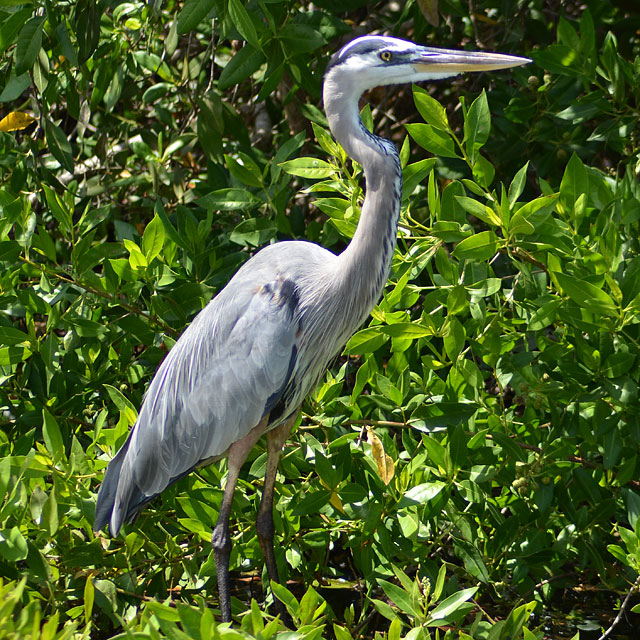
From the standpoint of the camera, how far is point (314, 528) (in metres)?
3.19

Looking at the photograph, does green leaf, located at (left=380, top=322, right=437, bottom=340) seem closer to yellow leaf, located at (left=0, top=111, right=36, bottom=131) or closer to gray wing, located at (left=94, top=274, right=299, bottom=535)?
gray wing, located at (left=94, top=274, right=299, bottom=535)

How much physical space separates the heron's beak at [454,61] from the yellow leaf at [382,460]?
1.17m

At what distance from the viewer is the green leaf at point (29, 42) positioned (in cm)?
309

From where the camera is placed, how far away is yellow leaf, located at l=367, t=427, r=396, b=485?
2.69 meters

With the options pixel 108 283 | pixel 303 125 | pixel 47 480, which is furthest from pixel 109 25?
pixel 47 480

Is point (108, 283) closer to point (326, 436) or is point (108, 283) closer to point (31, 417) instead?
point (31, 417)

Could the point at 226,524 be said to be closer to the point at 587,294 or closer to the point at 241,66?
the point at 587,294

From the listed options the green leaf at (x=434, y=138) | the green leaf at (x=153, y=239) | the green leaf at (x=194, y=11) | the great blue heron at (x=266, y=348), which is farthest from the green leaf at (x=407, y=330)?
the green leaf at (x=194, y=11)

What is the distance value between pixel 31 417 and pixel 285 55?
1.65m

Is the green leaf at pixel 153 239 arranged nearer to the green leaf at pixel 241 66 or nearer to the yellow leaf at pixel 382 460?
the green leaf at pixel 241 66

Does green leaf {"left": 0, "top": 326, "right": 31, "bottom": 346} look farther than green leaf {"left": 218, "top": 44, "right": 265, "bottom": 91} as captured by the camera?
No

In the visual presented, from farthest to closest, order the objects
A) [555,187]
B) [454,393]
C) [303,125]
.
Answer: [303,125]
[555,187]
[454,393]

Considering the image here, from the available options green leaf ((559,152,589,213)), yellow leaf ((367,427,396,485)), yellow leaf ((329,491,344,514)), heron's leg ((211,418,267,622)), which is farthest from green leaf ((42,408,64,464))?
green leaf ((559,152,589,213))

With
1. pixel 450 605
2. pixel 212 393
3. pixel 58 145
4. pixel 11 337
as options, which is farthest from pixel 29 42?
pixel 450 605
